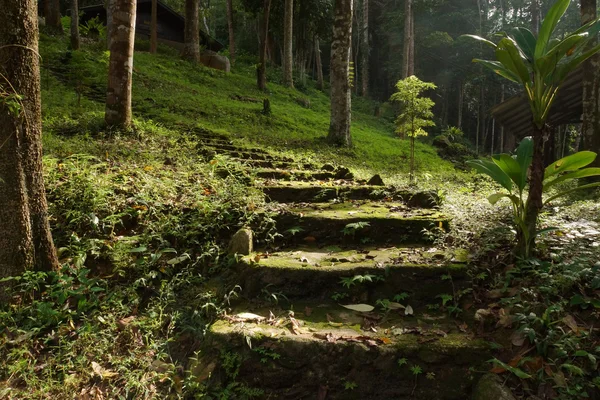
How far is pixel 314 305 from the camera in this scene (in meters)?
3.06

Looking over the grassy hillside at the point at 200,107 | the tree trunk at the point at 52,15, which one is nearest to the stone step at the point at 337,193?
the grassy hillside at the point at 200,107

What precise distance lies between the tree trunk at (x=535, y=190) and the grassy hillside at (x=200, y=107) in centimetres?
504

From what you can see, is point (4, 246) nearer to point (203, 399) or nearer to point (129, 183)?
point (129, 183)

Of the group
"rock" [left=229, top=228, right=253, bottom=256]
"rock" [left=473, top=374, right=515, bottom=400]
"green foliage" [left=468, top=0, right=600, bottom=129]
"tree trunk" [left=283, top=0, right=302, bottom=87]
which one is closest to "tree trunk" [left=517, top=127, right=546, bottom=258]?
"green foliage" [left=468, top=0, right=600, bottom=129]

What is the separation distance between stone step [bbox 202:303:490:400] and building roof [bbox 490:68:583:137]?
961 centimetres

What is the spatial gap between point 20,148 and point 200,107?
9.18 meters

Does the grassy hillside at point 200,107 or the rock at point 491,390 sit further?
the grassy hillside at point 200,107

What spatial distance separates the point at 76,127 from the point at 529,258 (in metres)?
7.12

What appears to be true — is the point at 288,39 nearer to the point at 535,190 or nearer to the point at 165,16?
the point at 165,16

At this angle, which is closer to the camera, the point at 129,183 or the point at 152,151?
the point at 129,183

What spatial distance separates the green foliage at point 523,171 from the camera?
2.81 metres

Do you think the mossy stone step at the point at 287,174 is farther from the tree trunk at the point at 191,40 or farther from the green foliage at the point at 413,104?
the tree trunk at the point at 191,40

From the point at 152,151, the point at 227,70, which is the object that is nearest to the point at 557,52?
the point at 152,151

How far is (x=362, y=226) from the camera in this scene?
149 inches
